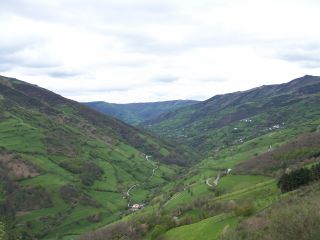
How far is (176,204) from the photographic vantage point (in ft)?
630

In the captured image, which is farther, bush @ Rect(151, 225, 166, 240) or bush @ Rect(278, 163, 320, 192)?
bush @ Rect(151, 225, 166, 240)

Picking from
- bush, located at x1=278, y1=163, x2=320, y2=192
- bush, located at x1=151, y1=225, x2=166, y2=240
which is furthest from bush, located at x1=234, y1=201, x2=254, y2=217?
bush, located at x1=151, y1=225, x2=166, y2=240

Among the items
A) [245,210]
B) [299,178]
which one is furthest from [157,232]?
[299,178]

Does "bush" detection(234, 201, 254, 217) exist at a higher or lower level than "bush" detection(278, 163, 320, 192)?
lower

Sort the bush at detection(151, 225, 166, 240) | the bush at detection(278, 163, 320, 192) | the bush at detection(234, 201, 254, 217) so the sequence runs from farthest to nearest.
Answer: the bush at detection(151, 225, 166, 240)
the bush at detection(278, 163, 320, 192)
the bush at detection(234, 201, 254, 217)

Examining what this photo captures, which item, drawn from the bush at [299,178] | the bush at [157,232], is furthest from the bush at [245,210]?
the bush at [157,232]

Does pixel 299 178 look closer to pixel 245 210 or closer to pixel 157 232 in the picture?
pixel 245 210

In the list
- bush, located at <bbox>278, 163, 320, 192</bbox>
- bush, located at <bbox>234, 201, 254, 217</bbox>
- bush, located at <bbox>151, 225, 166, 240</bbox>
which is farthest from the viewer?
bush, located at <bbox>151, 225, 166, 240</bbox>

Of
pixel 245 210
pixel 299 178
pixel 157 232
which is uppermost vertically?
pixel 299 178

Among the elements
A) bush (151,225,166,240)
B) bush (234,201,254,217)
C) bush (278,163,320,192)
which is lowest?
bush (151,225,166,240)

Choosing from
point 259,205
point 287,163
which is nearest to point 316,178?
point 259,205

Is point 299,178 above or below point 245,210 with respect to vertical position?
above

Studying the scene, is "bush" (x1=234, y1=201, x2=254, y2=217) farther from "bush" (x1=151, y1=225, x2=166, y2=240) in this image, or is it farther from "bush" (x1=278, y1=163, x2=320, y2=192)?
"bush" (x1=151, y1=225, x2=166, y2=240)

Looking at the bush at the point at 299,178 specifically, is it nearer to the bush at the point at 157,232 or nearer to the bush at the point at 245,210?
the bush at the point at 245,210
